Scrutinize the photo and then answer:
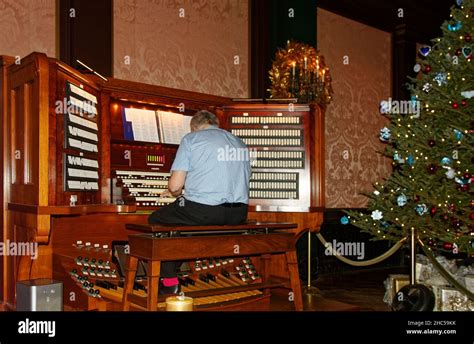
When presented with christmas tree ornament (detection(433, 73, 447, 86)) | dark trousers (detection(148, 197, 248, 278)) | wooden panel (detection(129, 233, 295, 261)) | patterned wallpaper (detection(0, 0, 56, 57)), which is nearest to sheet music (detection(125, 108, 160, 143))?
patterned wallpaper (detection(0, 0, 56, 57))

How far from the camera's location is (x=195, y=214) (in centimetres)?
437

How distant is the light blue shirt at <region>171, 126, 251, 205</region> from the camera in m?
4.42

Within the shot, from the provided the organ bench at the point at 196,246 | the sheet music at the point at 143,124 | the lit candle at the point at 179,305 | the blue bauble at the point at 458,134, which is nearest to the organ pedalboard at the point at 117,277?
the organ bench at the point at 196,246

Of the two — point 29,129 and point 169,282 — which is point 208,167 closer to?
point 169,282

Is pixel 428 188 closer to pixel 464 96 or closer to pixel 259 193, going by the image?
pixel 464 96

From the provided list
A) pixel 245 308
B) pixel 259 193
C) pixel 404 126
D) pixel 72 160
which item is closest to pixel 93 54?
pixel 72 160

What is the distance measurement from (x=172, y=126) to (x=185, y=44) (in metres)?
1.51

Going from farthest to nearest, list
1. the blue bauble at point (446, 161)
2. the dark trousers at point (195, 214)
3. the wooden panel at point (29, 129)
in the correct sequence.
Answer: the blue bauble at point (446, 161) → the dark trousers at point (195, 214) → the wooden panel at point (29, 129)

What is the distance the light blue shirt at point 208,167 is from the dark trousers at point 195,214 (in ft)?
0.17

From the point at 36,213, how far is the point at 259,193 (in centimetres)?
253

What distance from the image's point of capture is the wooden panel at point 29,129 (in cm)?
411

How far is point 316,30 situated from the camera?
7723mm

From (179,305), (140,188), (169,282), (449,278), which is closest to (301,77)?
(140,188)

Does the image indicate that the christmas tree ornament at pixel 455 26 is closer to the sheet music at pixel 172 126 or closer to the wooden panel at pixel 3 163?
the sheet music at pixel 172 126
